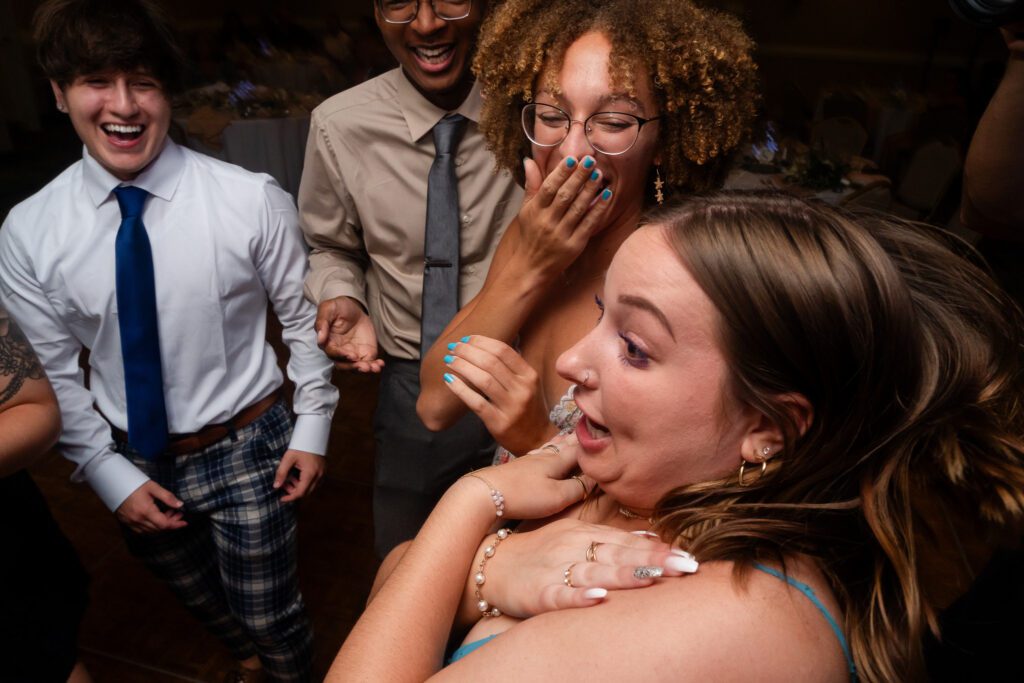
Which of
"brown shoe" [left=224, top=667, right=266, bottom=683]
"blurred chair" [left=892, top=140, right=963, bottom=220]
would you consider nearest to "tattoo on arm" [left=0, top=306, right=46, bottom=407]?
"brown shoe" [left=224, top=667, right=266, bottom=683]

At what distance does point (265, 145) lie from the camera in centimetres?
479

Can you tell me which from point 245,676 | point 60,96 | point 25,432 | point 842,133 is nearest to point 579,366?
point 25,432

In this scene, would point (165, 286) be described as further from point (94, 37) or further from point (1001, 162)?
point (1001, 162)

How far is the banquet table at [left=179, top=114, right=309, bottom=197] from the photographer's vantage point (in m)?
4.71

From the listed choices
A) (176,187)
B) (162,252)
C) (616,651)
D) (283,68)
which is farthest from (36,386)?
(283,68)

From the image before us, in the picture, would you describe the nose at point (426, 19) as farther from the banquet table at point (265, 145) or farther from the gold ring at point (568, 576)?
the banquet table at point (265, 145)

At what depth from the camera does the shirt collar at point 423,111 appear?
6.63 ft

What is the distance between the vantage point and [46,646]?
1531mm

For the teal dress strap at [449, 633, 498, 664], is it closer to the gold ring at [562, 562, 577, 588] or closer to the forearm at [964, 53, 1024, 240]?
the gold ring at [562, 562, 577, 588]

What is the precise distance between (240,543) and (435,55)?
136cm

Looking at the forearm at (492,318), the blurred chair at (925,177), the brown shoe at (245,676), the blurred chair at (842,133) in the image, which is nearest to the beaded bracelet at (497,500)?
the forearm at (492,318)

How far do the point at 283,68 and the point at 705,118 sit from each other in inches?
214

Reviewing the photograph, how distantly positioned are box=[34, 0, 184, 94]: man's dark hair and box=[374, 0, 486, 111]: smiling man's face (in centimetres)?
55

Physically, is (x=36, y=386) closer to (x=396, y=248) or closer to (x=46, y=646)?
(x=46, y=646)
